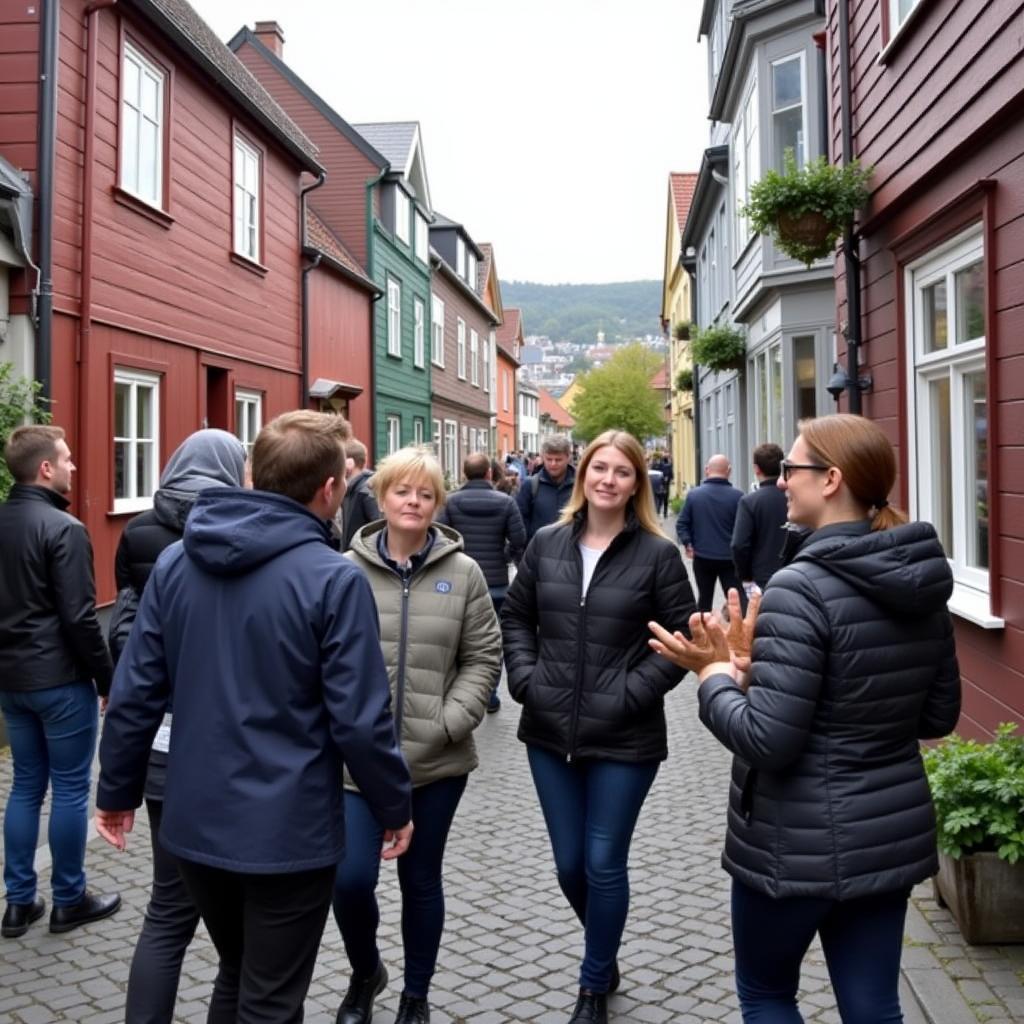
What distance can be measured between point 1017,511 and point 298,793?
13.4 ft

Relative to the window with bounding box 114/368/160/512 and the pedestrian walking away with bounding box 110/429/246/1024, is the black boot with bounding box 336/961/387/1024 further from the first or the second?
the window with bounding box 114/368/160/512

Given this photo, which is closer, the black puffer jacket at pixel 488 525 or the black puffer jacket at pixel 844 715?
the black puffer jacket at pixel 844 715

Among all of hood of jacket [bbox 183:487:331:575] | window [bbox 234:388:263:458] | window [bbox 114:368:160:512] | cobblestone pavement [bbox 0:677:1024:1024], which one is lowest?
cobblestone pavement [bbox 0:677:1024:1024]

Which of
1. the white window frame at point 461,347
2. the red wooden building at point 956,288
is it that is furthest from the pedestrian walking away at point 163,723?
the white window frame at point 461,347

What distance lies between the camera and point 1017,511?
18.0 feet

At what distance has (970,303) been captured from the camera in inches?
251

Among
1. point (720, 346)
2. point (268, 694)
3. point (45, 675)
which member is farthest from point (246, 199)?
point (268, 694)

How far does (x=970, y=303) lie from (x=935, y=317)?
0.81 metres

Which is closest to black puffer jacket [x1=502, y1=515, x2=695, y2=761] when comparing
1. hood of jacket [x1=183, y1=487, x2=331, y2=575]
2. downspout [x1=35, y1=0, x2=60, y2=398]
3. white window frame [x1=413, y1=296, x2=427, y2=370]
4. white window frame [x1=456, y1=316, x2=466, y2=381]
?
hood of jacket [x1=183, y1=487, x2=331, y2=575]

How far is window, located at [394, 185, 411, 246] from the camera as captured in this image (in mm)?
24672

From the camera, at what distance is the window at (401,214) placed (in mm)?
24672

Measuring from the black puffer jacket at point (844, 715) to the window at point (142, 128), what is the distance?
1017 centimetres

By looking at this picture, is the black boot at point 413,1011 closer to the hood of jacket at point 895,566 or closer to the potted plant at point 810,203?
the hood of jacket at point 895,566

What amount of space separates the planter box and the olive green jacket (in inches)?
76.2
